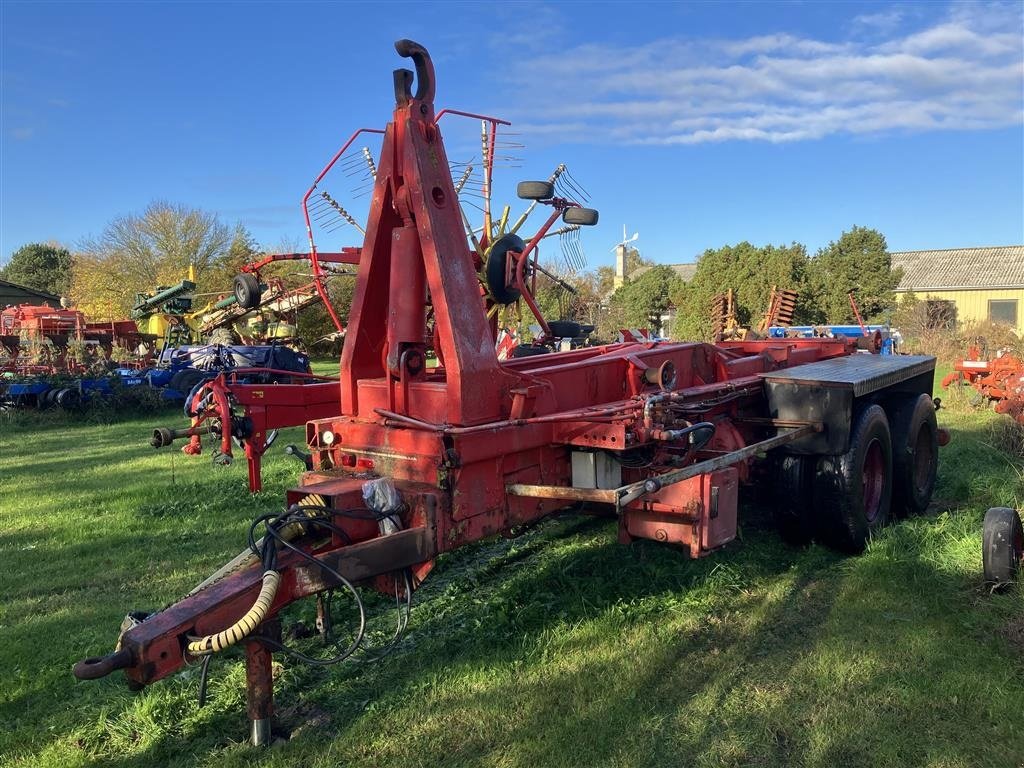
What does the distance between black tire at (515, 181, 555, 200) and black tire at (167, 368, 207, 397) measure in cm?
1154

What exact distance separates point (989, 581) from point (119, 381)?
14.2m

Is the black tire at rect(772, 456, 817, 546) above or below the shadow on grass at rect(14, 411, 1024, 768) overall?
above

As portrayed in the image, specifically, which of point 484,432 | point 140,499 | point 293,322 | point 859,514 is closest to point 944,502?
point 859,514

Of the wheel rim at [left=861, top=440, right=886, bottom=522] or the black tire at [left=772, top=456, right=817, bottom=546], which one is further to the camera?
the wheel rim at [left=861, top=440, right=886, bottom=522]

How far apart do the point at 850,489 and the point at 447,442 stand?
305cm

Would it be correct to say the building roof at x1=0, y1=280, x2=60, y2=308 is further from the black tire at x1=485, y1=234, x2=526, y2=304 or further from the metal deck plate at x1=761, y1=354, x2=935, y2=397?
the metal deck plate at x1=761, y1=354, x2=935, y2=397

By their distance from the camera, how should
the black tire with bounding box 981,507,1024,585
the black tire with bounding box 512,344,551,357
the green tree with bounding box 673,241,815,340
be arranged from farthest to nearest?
the green tree with bounding box 673,241,815,340 < the black tire with bounding box 512,344,551,357 < the black tire with bounding box 981,507,1024,585

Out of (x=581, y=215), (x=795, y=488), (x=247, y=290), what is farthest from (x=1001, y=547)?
(x=247, y=290)

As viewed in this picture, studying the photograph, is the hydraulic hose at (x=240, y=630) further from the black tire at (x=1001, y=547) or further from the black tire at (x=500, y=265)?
the black tire at (x=1001, y=547)

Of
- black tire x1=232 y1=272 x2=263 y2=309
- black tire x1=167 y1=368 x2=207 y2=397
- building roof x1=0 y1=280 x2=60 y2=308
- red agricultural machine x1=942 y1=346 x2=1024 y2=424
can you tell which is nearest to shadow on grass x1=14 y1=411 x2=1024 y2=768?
black tire x1=232 y1=272 x2=263 y2=309

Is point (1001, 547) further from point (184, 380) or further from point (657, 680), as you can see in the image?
point (184, 380)

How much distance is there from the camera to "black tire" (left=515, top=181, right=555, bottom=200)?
16.4 ft

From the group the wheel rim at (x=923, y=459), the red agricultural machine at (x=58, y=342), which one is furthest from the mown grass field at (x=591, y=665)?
the red agricultural machine at (x=58, y=342)

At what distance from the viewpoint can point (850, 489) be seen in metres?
5.11
